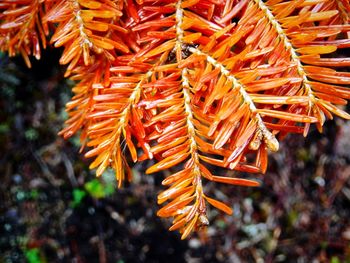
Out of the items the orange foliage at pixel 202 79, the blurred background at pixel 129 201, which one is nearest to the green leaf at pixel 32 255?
the blurred background at pixel 129 201

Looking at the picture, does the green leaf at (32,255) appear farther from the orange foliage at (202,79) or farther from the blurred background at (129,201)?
the orange foliage at (202,79)

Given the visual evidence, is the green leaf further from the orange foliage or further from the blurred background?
the orange foliage

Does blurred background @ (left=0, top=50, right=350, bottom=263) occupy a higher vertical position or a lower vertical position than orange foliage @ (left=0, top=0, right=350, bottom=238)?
lower

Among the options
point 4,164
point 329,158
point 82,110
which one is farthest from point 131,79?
point 329,158

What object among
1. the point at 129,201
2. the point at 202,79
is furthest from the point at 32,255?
the point at 202,79

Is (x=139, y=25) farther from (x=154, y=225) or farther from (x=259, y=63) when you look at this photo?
(x=154, y=225)

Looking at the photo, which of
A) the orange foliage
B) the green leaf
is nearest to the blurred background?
the green leaf
